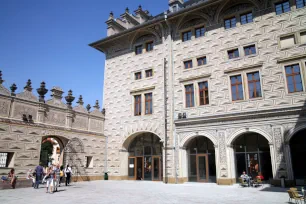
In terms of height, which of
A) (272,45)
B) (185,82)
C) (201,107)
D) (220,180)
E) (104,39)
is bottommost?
(220,180)

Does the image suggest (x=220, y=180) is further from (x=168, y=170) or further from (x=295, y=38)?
(x=295, y=38)

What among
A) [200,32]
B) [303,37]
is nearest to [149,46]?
[200,32]

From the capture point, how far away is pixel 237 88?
16.1 metres

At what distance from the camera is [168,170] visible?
1734cm

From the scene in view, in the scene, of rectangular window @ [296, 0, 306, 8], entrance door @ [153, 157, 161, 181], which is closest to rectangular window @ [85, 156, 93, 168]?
entrance door @ [153, 157, 161, 181]

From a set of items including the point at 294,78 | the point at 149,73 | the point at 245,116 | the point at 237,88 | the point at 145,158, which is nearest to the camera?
the point at 294,78

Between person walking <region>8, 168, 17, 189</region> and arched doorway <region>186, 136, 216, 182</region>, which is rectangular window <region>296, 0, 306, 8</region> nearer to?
arched doorway <region>186, 136, 216, 182</region>

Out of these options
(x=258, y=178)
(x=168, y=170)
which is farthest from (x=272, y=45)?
(x=168, y=170)


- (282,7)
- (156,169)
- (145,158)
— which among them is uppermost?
(282,7)

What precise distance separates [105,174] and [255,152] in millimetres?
11254

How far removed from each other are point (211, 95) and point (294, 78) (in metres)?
4.82

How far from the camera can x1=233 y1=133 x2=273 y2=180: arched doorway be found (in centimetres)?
1521

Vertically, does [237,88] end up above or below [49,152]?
above

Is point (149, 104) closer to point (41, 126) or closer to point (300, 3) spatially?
point (41, 126)
